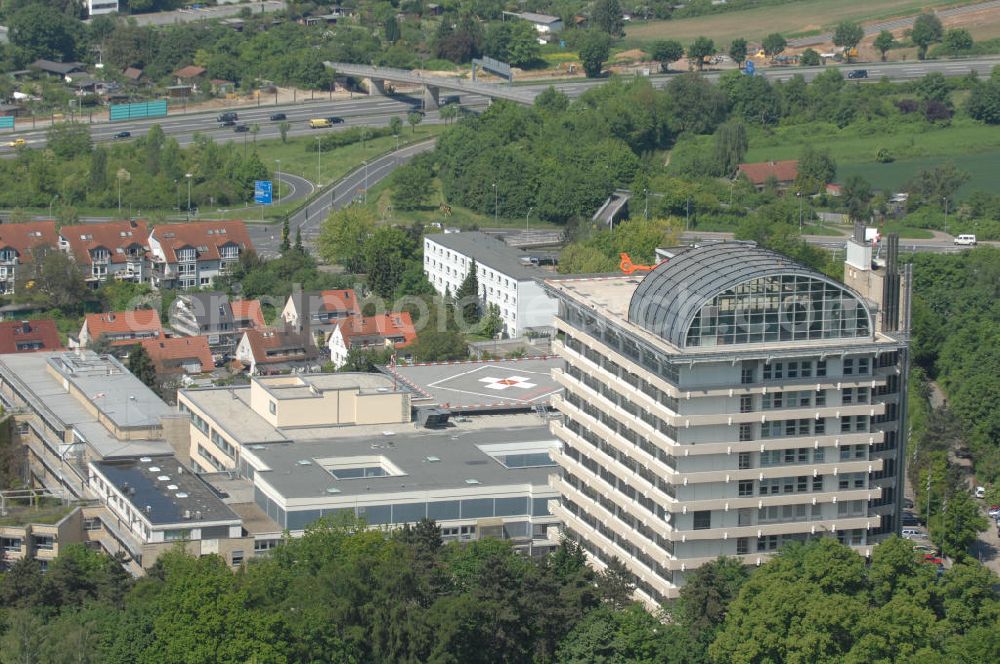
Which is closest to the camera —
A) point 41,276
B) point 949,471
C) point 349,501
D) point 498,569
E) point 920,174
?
point 498,569

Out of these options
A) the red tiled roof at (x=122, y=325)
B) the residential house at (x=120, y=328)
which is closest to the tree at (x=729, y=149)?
the red tiled roof at (x=122, y=325)

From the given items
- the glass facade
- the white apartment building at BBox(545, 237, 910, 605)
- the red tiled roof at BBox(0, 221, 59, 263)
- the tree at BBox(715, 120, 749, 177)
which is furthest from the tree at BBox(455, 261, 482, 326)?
the glass facade

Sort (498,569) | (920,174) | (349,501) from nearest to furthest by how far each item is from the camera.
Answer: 1. (498,569)
2. (349,501)
3. (920,174)

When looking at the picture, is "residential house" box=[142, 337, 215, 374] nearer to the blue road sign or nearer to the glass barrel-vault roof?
the blue road sign

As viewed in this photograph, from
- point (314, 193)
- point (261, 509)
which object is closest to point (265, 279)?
point (314, 193)

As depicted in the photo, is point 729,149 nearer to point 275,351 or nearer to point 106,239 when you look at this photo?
point 106,239

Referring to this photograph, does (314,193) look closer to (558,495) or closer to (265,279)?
(265,279)

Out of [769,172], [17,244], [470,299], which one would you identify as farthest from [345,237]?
[769,172]
